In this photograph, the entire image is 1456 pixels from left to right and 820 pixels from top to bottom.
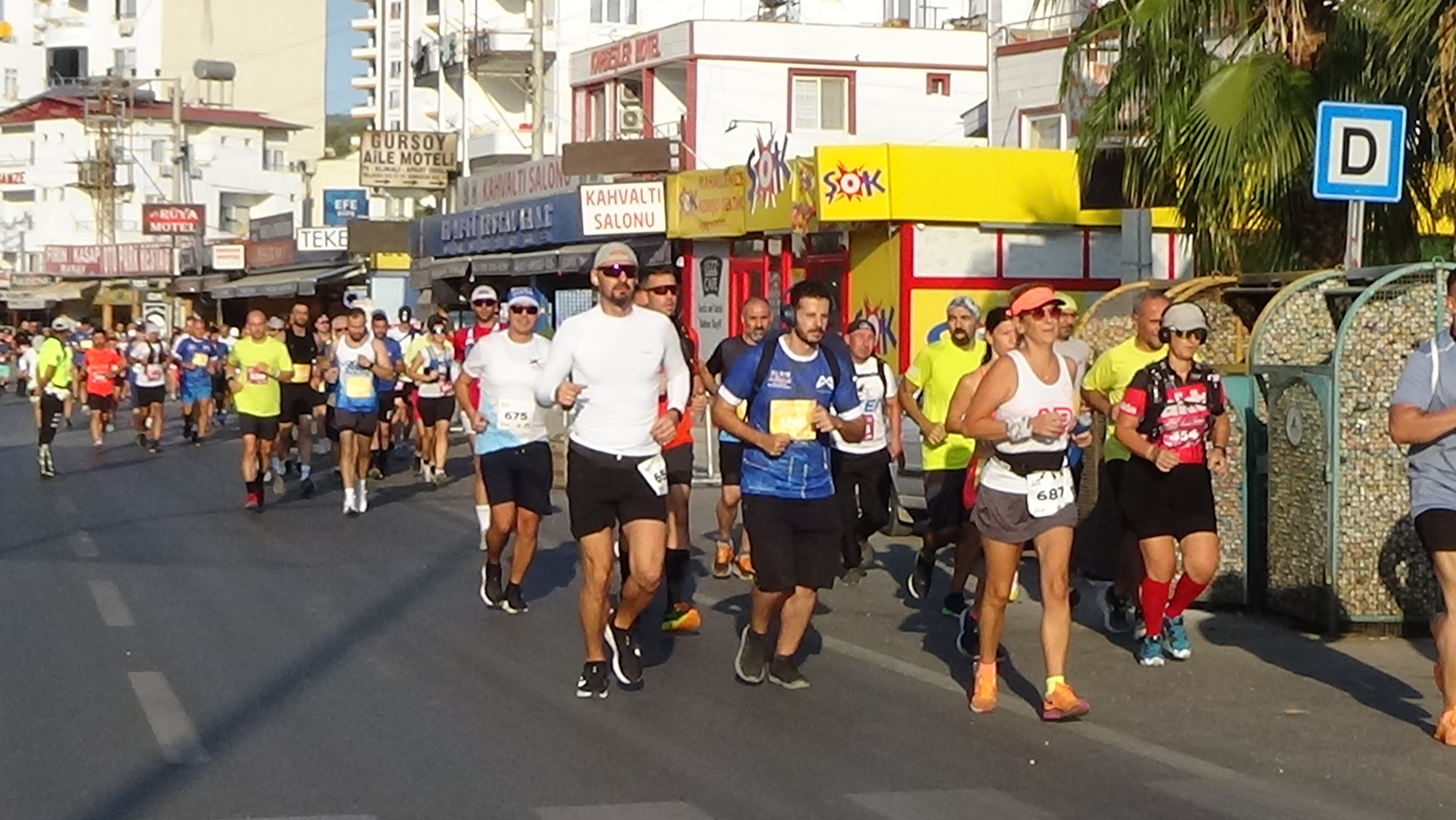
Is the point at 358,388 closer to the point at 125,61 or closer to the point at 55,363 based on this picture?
the point at 55,363

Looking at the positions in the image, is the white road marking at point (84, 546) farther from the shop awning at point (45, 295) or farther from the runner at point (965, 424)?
the shop awning at point (45, 295)

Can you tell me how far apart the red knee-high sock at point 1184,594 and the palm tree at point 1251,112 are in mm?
4228

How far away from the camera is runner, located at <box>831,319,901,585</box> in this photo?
39.7 feet

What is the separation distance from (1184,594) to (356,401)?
9.73 metres

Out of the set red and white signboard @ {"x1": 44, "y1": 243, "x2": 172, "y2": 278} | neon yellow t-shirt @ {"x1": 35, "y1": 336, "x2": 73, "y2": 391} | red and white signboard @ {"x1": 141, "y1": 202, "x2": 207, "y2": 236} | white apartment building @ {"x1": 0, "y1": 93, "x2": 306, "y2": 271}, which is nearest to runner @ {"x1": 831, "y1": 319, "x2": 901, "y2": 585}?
neon yellow t-shirt @ {"x1": 35, "y1": 336, "x2": 73, "y2": 391}

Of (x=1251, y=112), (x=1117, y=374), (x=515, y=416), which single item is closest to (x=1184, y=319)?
(x=1117, y=374)

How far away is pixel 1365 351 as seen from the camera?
10930 millimetres

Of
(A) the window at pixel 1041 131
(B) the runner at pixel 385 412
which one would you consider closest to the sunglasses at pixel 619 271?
(B) the runner at pixel 385 412

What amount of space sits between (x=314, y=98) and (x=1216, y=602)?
96094mm

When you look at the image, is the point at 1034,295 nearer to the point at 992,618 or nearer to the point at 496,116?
the point at 992,618

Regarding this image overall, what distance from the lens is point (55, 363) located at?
24.6 m

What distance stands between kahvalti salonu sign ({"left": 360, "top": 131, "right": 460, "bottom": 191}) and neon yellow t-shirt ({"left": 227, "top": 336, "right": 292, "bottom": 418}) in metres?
29.1

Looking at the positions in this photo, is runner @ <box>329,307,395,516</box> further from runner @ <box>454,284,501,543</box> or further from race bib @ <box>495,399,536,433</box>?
race bib @ <box>495,399,536,433</box>

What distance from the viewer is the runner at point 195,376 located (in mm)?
30562
